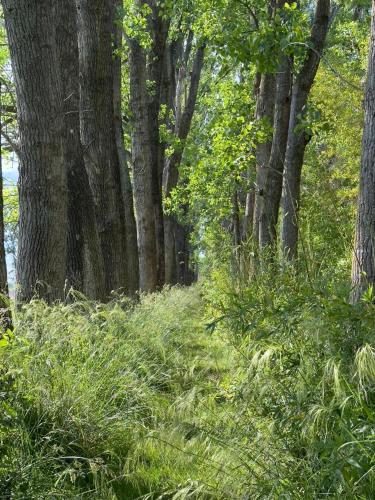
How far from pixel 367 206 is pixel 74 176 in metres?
4.89

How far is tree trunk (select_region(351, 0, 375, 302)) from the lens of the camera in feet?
16.2

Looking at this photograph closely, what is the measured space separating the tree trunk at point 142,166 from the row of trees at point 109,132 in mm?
28

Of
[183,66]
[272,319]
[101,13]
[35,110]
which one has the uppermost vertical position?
[183,66]

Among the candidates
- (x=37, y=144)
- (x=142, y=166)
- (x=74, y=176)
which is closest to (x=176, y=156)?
(x=142, y=166)

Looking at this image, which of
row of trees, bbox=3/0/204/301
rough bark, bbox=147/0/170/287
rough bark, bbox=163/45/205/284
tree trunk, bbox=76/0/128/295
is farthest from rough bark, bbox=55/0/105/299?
rough bark, bbox=163/45/205/284

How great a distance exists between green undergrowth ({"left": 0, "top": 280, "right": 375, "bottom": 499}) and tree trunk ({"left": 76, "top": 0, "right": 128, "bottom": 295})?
210 inches

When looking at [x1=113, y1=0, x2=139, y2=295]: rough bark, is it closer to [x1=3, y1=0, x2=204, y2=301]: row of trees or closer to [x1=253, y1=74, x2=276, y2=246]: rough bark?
[x1=3, y1=0, x2=204, y2=301]: row of trees

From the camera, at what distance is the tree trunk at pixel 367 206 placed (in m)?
4.93

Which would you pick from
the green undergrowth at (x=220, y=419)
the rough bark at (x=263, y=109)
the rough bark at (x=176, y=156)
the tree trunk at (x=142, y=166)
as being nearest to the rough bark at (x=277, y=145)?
the rough bark at (x=263, y=109)

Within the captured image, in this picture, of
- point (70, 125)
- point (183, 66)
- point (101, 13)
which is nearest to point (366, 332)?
point (70, 125)

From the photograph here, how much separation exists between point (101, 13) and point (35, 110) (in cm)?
→ 395

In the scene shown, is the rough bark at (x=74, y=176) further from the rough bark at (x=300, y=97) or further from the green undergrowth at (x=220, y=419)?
the green undergrowth at (x=220, y=419)

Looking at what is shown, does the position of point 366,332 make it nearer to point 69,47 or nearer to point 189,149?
point 69,47

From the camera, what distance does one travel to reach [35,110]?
6.81 m
